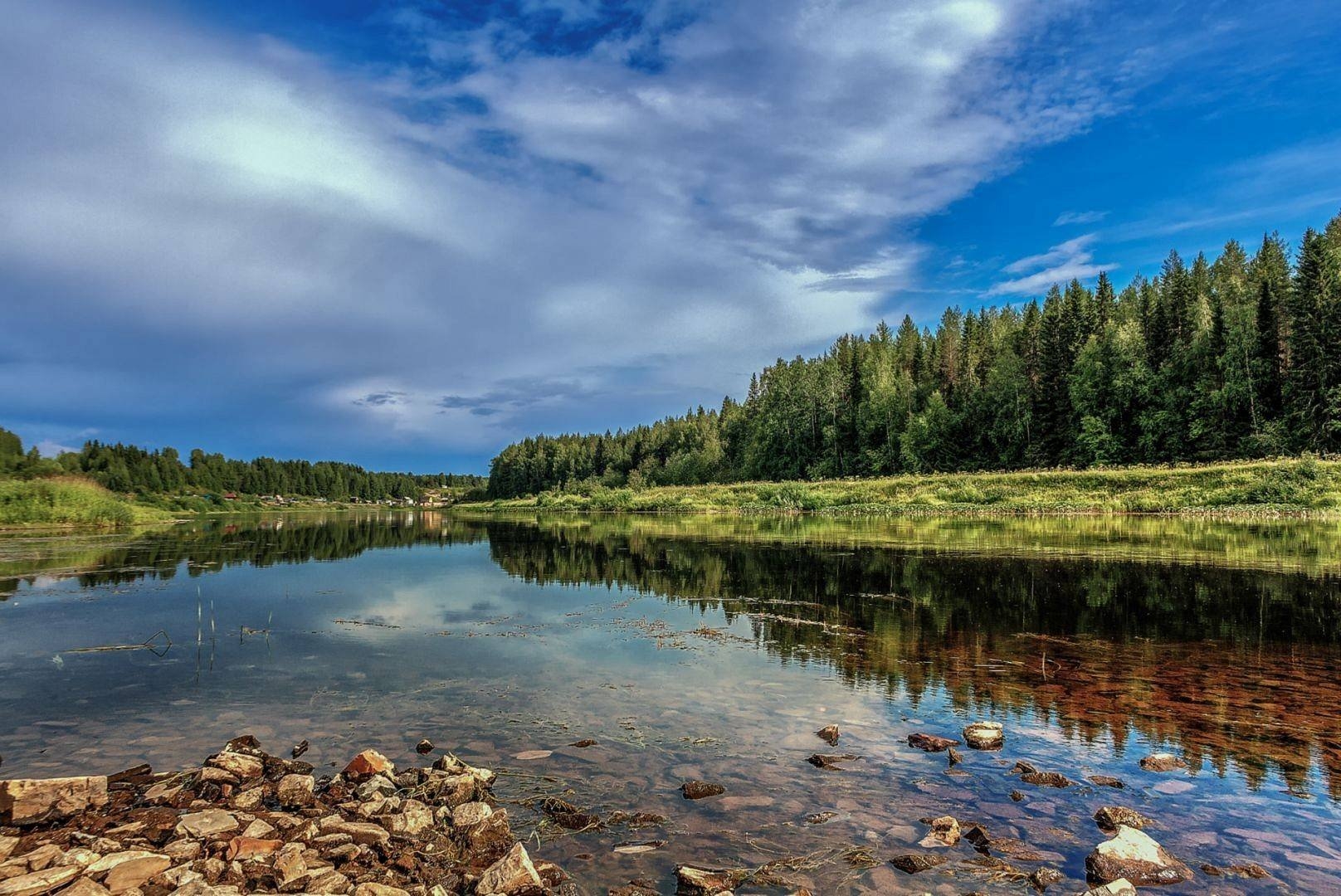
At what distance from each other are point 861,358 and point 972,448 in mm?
29836

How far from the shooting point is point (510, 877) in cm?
488

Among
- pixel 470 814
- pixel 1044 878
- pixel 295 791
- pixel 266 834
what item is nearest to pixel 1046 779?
pixel 1044 878

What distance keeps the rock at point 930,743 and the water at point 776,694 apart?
1.02ft

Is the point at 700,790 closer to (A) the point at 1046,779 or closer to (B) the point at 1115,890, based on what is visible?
(B) the point at 1115,890

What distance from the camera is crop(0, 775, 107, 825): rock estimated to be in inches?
223

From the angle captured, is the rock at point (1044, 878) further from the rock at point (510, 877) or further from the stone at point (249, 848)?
the stone at point (249, 848)

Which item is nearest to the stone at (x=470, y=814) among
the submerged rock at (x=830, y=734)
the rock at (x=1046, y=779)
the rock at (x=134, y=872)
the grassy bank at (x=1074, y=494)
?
the rock at (x=134, y=872)

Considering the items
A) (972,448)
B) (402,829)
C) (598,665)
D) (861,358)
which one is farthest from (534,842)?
(861,358)

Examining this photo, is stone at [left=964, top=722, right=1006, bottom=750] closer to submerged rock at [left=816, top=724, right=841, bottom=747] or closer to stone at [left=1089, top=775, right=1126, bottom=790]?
stone at [left=1089, top=775, right=1126, bottom=790]

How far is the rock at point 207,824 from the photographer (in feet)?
17.6

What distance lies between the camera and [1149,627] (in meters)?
13.8

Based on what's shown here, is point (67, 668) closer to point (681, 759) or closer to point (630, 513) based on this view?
point (681, 759)

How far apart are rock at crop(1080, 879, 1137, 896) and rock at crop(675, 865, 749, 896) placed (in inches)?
99.2

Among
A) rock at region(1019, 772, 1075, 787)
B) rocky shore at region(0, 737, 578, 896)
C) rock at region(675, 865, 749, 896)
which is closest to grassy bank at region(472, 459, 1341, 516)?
rock at region(1019, 772, 1075, 787)
